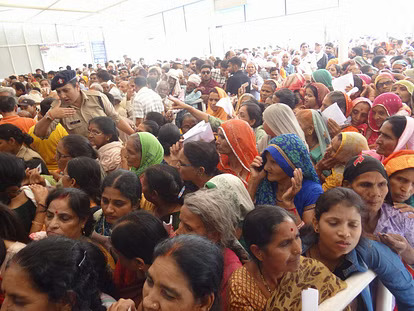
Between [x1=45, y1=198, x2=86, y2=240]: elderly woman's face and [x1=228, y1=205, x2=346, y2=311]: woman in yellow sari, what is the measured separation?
108 centimetres

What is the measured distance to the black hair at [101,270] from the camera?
1.43 m

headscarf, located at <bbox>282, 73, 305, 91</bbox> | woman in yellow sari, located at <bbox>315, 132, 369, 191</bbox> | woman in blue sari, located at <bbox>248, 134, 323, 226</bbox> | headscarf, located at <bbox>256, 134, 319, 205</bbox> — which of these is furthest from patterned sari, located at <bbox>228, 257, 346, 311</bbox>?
headscarf, located at <bbox>282, 73, 305, 91</bbox>

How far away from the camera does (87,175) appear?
2.27m

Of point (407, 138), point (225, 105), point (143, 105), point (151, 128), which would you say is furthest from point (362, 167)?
point (143, 105)

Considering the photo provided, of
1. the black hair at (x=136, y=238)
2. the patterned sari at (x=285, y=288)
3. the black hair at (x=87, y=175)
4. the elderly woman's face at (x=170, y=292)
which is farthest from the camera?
the black hair at (x=87, y=175)

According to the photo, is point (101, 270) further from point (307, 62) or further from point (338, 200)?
point (307, 62)

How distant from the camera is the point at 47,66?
18.8 metres

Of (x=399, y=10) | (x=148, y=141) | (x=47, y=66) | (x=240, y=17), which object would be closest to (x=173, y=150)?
(x=148, y=141)

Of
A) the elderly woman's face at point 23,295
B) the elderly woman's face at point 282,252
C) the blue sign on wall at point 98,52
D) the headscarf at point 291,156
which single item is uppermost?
the blue sign on wall at point 98,52

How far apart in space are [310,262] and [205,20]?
17.7 metres

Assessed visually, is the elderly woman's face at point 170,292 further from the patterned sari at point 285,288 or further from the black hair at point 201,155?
the black hair at point 201,155

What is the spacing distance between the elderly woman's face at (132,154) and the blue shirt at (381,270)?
5.94 feet

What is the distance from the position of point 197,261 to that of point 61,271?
52 cm

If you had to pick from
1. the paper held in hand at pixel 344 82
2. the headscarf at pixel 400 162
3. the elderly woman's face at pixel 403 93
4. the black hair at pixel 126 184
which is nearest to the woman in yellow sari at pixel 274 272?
the black hair at pixel 126 184
